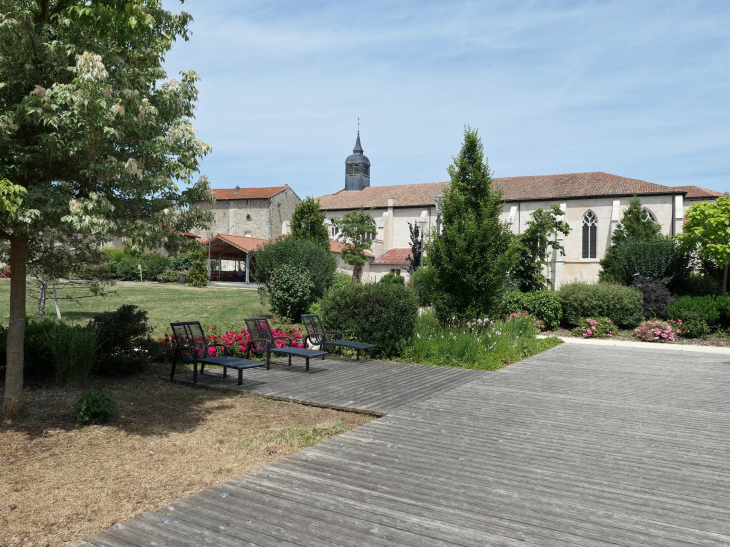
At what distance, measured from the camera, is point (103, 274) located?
8.80 m

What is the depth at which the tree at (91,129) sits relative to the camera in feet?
15.1

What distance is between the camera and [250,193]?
201 ft

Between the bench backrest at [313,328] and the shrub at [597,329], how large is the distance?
32.9 feet

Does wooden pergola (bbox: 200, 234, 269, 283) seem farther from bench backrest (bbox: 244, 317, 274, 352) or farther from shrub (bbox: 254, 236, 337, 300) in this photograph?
bench backrest (bbox: 244, 317, 274, 352)

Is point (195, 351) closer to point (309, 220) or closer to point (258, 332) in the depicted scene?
point (258, 332)

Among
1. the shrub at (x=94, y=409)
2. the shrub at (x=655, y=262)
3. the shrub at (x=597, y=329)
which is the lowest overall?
the shrub at (x=597, y=329)

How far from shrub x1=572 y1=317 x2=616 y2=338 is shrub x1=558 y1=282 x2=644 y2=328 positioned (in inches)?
14.3

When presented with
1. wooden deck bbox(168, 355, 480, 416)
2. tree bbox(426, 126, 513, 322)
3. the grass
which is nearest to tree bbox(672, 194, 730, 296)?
tree bbox(426, 126, 513, 322)

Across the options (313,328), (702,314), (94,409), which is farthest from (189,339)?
(702,314)

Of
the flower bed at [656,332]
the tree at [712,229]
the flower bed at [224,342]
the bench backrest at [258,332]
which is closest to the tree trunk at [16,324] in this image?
the flower bed at [224,342]

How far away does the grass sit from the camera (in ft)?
35.5

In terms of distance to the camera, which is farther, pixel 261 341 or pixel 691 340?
pixel 691 340

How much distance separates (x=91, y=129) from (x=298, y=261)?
15303mm

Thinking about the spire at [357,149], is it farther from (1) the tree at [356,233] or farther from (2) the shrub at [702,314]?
(2) the shrub at [702,314]
